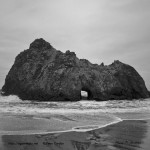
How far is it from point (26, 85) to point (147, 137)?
41.3 m

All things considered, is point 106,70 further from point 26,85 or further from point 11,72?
point 11,72

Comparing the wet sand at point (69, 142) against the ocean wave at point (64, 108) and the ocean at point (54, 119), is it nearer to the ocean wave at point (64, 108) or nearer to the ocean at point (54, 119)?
the ocean at point (54, 119)

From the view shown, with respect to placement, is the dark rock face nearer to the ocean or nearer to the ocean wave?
the ocean wave

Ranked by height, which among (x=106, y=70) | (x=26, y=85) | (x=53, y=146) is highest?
(x=106, y=70)

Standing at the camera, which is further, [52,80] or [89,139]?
[52,80]

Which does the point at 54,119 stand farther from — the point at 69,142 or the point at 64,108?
the point at 64,108

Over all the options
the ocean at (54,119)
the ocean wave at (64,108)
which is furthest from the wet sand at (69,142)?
the ocean wave at (64,108)

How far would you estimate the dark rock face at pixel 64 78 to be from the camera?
4397 centimetres

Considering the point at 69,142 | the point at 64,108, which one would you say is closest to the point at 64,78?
the point at 64,108

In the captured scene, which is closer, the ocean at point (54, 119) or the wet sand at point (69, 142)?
the wet sand at point (69, 142)

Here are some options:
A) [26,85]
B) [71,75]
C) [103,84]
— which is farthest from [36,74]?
[103,84]

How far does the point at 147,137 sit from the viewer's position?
27.4ft

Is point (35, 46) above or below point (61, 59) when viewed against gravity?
above

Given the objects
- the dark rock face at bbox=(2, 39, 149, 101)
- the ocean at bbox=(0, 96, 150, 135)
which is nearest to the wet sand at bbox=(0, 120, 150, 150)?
the ocean at bbox=(0, 96, 150, 135)
